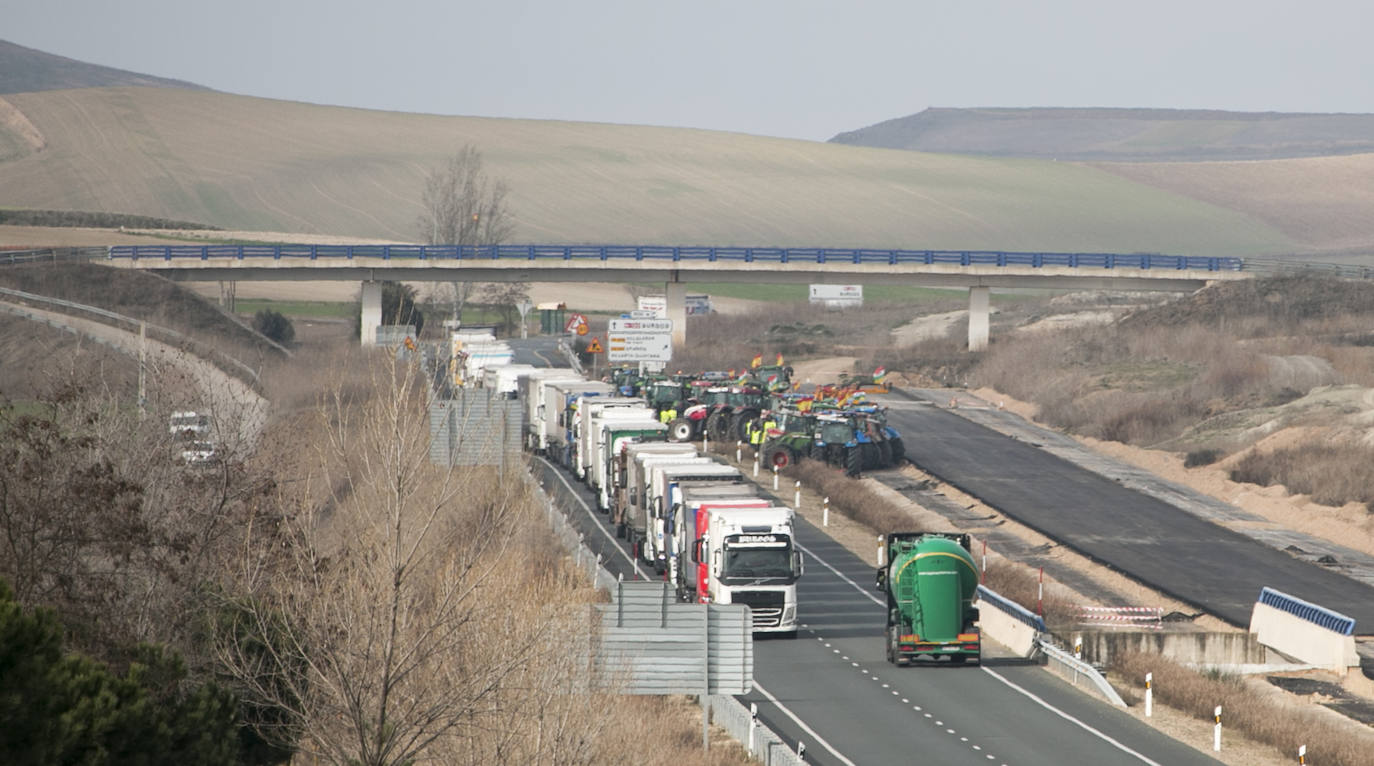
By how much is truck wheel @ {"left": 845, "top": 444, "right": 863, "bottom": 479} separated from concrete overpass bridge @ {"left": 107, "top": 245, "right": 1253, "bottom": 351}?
37836mm

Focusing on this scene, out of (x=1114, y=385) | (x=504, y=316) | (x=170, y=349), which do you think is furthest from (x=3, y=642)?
(x=504, y=316)

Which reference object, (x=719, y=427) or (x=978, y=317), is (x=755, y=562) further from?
(x=978, y=317)

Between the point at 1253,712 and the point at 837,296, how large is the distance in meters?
113

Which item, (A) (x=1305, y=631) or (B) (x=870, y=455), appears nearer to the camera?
(A) (x=1305, y=631)

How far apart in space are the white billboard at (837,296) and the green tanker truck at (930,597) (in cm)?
10285

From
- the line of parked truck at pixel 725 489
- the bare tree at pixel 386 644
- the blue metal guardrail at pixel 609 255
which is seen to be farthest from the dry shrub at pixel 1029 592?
the blue metal guardrail at pixel 609 255

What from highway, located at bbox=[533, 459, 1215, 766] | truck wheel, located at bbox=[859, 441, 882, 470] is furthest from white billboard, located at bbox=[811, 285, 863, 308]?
highway, located at bbox=[533, 459, 1215, 766]

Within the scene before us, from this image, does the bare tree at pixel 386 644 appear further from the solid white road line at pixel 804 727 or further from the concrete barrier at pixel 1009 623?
the concrete barrier at pixel 1009 623

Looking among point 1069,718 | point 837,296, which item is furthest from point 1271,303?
point 1069,718

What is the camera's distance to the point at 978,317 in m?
101

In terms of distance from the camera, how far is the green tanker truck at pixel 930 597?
33.2m

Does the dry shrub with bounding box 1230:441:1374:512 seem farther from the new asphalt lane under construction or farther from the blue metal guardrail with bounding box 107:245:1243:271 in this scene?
the blue metal guardrail with bounding box 107:245:1243:271

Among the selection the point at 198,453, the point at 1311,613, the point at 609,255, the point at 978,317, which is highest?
the point at 609,255

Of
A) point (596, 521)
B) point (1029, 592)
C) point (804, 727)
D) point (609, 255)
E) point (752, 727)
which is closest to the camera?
point (752, 727)
